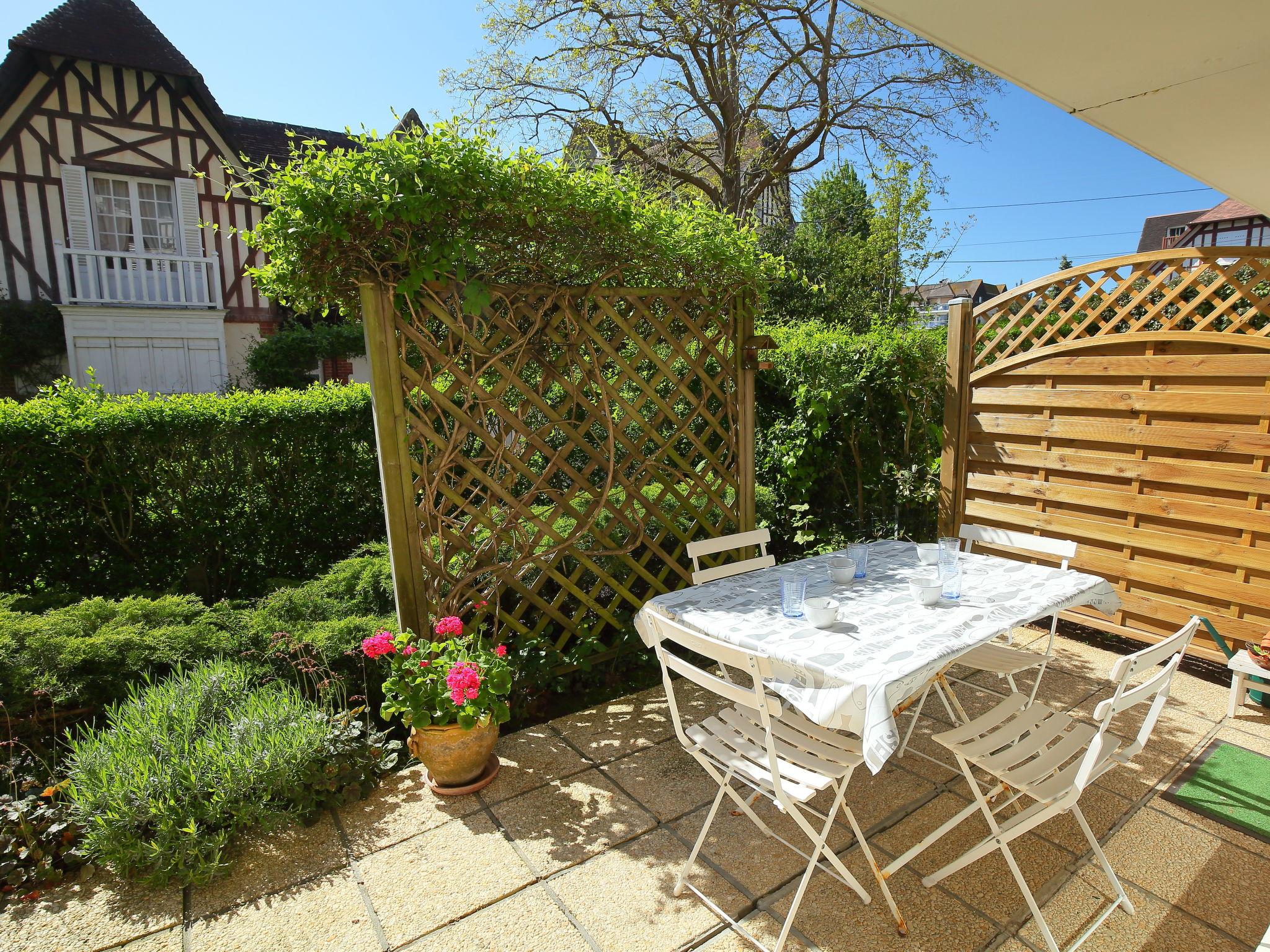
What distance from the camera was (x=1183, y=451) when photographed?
3.20 m

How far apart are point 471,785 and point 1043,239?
75.2 ft

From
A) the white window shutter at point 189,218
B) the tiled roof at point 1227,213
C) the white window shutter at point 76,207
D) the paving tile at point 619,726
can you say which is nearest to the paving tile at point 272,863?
the paving tile at point 619,726

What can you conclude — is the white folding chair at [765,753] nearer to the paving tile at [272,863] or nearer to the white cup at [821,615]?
the white cup at [821,615]

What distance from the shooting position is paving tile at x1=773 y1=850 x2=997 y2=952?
1.67 m

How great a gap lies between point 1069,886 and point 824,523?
2.96m

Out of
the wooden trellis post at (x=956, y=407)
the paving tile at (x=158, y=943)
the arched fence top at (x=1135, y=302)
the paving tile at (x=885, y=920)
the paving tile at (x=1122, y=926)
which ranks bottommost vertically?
the paving tile at (x=1122, y=926)

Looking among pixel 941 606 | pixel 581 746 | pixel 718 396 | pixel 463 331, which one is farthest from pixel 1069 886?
pixel 463 331

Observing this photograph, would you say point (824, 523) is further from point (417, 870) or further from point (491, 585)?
point (417, 870)

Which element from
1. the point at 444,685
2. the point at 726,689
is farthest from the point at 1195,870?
the point at 444,685

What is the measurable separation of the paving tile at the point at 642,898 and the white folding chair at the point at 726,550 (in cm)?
93

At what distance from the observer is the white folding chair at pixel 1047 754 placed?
159 centimetres

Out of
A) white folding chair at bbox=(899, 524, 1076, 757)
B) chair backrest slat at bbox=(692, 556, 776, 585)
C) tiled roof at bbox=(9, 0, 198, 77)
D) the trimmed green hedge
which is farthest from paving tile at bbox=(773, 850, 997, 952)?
tiled roof at bbox=(9, 0, 198, 77)

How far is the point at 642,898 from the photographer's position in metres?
1.86

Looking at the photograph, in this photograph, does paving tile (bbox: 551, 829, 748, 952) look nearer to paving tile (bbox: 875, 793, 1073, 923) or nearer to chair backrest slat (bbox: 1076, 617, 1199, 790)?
paving tile (bbox: 875, 793, 1073, 923)
